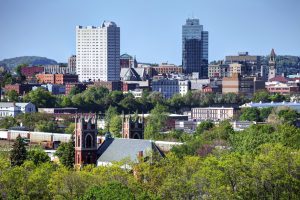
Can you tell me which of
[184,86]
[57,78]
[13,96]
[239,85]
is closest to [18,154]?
[13,96]

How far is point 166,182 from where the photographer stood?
167 feet

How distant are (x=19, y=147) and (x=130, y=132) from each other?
26.3ft

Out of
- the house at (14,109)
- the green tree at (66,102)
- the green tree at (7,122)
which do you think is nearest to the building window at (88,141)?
the green tree at (7,122)

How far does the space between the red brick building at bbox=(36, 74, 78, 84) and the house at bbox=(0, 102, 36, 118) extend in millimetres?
50853

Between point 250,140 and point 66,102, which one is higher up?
point 250,140

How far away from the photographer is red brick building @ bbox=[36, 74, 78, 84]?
185000 mm

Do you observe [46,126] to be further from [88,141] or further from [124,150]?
[124,150]

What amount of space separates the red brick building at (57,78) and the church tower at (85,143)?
119 m

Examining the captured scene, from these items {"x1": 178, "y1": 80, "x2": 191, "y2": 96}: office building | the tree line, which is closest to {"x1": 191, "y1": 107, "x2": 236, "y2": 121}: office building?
{"x1": 178, "y1": 80, "x2": 191, "y2": 96}: office building

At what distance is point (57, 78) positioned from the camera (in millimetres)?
186375

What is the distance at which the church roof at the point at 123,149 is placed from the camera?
6234 centimetres

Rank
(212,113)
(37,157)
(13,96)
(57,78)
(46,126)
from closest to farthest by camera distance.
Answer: (37,157), (46,126), (212,113), (13,96), (57,78)

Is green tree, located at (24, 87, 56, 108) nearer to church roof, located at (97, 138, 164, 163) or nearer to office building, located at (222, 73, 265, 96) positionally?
office building, located at (222, 73, 265, 96)

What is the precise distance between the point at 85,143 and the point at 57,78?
122 metres
